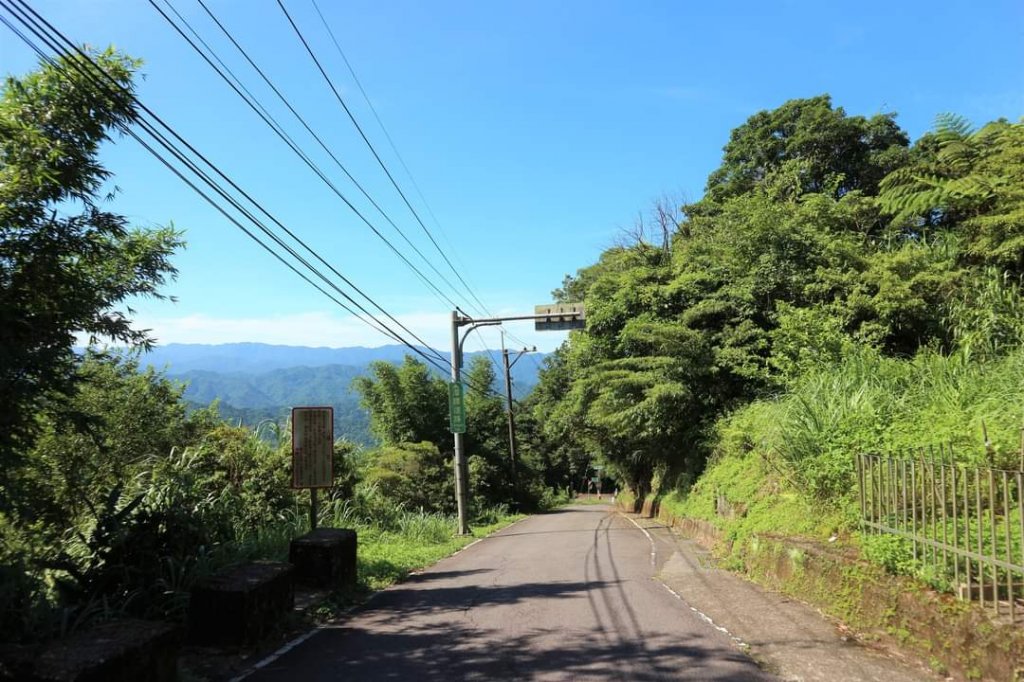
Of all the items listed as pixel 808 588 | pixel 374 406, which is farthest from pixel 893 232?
pixel 374 406

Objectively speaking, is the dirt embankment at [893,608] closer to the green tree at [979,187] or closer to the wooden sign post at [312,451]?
the wooden sign post at [312,451]

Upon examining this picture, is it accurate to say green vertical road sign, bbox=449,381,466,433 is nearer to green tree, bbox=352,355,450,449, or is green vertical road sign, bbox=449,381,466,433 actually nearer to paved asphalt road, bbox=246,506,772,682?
paved asphalt road, bbox=246,506,772,682

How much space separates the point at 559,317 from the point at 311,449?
9.74m

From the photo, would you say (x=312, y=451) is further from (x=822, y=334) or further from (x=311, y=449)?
(x=822, y=334)

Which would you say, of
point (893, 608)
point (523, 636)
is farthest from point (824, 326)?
point (523, 636)

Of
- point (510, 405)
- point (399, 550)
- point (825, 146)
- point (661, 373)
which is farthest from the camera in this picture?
point (510, 405)

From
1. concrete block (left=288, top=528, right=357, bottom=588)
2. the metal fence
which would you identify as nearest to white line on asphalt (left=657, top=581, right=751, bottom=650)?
the metal fence

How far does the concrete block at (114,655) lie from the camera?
416 centimetres

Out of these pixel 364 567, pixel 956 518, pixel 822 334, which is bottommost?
pixel 364 567

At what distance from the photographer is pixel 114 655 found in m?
4.41

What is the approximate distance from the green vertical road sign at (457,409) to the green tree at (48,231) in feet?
44.6

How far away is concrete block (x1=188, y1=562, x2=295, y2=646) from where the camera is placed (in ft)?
20.9

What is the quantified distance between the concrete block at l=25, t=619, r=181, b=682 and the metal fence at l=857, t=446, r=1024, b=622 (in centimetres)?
630

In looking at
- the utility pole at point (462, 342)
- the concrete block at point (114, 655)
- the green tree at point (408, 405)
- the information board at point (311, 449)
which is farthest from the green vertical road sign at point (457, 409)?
the concrete block at point (114, 655)
